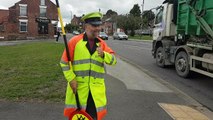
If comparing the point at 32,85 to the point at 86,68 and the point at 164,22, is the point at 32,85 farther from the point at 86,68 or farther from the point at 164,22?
the point at 164,22

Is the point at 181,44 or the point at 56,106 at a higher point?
the point at 181,44

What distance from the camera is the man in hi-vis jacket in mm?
3748

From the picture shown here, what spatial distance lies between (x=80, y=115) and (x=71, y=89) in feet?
1.09

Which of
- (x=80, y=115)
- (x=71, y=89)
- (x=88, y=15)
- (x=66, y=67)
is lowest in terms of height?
(x=80, y=115)

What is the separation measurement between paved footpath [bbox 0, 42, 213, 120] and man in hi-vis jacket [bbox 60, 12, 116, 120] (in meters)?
1.93

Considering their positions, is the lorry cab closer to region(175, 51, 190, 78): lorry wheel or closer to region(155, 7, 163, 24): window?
region(155, 7, 163, 24): window

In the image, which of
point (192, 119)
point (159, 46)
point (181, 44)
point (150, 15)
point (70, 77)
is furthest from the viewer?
point (150, 15)

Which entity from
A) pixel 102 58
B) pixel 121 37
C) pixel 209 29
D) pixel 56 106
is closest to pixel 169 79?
pixel 209 29

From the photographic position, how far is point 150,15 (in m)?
15.7

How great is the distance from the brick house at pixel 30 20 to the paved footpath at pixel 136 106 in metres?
49.9

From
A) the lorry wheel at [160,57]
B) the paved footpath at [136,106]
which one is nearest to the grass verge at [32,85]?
A: the paved footpath at [136,106]

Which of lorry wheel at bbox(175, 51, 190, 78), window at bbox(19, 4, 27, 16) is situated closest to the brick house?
window at bbox(19, 4, 27, 16)

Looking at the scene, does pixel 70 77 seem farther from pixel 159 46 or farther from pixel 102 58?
pixel 159 46

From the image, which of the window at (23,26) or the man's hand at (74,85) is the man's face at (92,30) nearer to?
the man's hand at (74,85)
